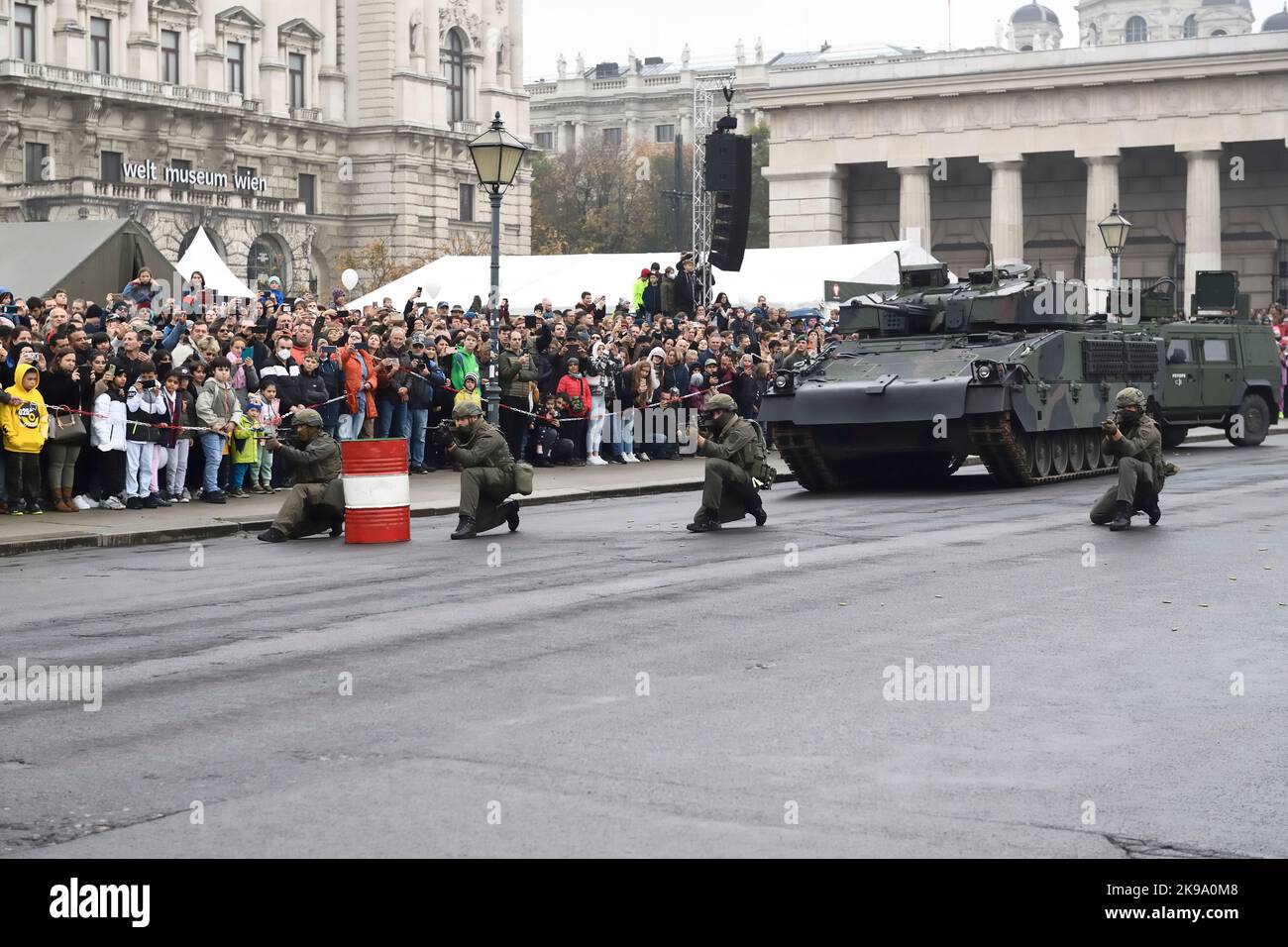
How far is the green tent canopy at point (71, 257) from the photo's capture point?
2869 cm

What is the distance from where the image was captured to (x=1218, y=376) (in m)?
32.6

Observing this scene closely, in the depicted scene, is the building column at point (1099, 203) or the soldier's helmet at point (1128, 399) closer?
the soldier's helmet at point (1128, 399)

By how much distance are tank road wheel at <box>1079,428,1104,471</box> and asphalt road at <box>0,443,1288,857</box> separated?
31.2 ft

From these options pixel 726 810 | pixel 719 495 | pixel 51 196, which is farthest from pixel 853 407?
pixel 51 196

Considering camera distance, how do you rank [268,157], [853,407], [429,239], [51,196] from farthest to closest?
[429,239]
[268,157]
[51,196]
[853,407]

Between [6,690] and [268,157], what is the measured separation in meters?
74.9

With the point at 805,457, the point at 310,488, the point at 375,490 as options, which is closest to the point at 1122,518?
the point at 805,457

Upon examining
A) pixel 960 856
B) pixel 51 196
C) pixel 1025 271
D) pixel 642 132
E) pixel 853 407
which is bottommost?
pixel 960 856

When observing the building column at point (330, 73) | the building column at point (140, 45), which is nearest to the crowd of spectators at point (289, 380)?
the building column at point (140, 45)

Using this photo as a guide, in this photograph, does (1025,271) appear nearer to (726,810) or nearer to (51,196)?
(726,810)

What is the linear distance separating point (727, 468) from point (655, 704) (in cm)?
973

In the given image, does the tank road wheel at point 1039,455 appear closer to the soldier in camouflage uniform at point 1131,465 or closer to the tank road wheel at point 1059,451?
the tank road wheel at point 1059,451

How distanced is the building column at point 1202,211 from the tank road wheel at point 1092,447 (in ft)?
128

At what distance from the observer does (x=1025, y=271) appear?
93.7 ft
